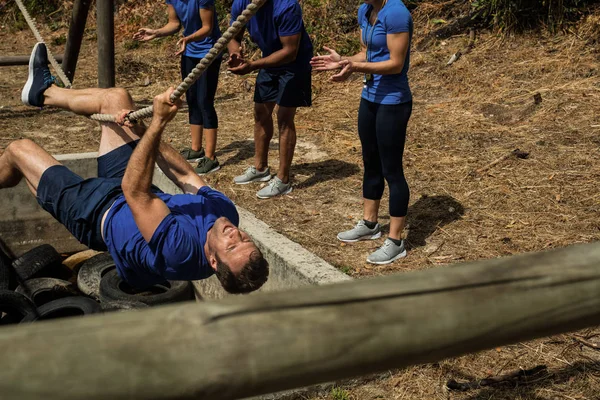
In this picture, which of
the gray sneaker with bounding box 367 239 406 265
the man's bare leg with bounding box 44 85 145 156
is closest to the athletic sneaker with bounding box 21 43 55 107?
the man's bare leg with bounding box 44 85 145 156

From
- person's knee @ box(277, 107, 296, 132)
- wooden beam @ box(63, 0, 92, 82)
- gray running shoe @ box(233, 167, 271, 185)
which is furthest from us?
wooden beam @ box(63, 0, 92, 82)

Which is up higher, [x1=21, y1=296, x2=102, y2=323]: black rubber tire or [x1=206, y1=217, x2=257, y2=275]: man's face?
[x1=206, y1=217, x2=257, y2=275]: man's face

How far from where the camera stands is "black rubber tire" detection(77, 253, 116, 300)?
18.5 feet

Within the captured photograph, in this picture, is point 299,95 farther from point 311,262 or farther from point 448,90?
point 448,90

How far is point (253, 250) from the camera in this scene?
156 inches

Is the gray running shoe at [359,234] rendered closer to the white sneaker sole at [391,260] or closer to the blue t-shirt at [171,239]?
the white sneaker sole at [391,260]

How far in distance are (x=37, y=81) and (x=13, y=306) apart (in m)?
1.50

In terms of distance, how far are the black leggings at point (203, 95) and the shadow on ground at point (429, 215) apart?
2158mm

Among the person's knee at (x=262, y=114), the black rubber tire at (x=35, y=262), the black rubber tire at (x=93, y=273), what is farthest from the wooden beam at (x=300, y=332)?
the person's knee at (x=262, y=114)

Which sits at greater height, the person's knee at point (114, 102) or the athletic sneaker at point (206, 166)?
the person's knee at point (114, 102)

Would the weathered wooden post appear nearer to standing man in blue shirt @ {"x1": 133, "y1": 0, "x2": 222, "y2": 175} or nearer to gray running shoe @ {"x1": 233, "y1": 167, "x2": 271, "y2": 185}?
standing man in blue shirt @ {"x1": 133, "y1": 0, "x2": 222, "y2": 175}

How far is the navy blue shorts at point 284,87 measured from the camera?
634 centimetres

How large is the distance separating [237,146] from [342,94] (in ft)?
7.03

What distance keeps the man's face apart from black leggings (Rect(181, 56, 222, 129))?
318 cm
